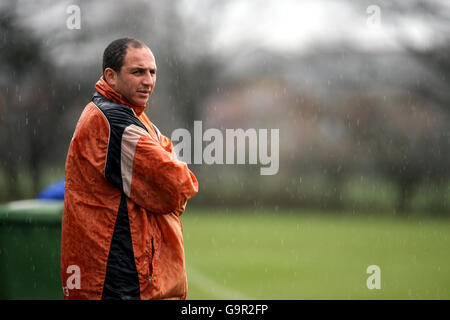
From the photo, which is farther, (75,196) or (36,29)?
(36,29)

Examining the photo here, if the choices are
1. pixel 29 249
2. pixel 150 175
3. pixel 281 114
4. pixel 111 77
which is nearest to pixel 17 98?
pixel 281 114

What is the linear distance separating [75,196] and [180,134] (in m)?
21.1

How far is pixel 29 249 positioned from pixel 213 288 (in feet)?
14.9

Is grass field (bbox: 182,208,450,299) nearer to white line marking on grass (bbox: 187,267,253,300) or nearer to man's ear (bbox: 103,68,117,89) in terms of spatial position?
white line marking on grass (bbox: 187,267,253,300)

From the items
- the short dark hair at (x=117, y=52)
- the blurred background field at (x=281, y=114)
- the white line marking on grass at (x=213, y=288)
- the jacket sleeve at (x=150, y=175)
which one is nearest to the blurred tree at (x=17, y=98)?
the blurred background field at (x=281, y=114)

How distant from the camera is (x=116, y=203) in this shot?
91.4 inches

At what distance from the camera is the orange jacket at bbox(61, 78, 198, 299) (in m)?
A: 2.30

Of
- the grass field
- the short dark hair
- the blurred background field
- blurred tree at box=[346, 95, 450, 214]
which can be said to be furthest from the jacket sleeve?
blurred tree at box=[346, 95, 450, 214]

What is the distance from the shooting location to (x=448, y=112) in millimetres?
18797

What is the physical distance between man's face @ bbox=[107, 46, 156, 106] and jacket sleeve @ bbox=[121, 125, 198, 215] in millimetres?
201

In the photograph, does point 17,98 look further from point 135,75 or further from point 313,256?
Result: point 135,75

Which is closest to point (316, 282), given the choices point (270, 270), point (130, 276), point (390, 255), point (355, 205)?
point (270, 270)

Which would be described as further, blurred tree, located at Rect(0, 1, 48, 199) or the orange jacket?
blurred tree, located at Rect(0, 1, 48, 199)
